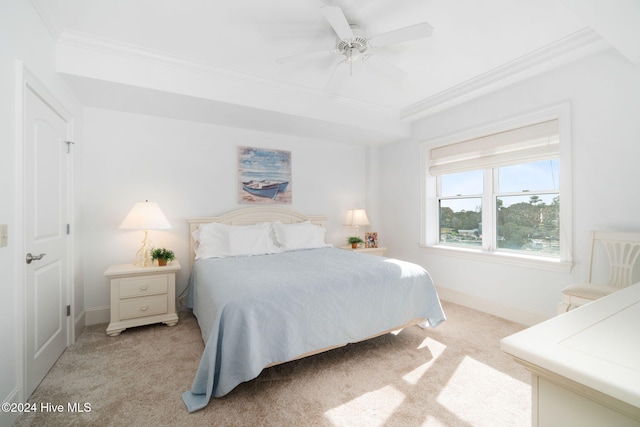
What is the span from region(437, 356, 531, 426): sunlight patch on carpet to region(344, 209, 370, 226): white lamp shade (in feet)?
8.21

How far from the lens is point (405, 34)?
200 centimetres

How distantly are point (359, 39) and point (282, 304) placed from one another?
2058mm

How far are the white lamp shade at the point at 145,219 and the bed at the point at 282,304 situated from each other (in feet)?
1.60

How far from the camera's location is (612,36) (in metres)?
1.96

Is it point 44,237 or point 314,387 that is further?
point 44,237

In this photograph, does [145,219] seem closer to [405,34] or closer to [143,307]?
[143,307]

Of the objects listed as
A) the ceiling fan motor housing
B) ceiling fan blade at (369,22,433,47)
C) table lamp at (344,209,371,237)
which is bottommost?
table lamp at (344,209,371,237)

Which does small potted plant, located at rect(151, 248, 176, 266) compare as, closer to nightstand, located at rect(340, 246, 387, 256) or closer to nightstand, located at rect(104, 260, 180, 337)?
nightstand, located at rect(104, 260, 180, 337)

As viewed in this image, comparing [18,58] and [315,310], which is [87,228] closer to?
[18,58]

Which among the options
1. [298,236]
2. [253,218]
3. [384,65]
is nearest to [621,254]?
[384,65]

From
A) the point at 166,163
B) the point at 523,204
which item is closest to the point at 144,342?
the point at 166,163

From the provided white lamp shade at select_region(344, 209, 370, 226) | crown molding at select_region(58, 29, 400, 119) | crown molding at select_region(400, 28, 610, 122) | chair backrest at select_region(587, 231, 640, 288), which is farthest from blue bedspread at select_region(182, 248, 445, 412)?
crown molding at select_region(400, 28, 610, 122)

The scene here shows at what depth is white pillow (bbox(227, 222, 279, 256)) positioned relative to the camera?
3319 mm

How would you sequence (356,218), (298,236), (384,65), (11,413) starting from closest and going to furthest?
(11,413)
(384,65)
(298,236)
(356,218)
